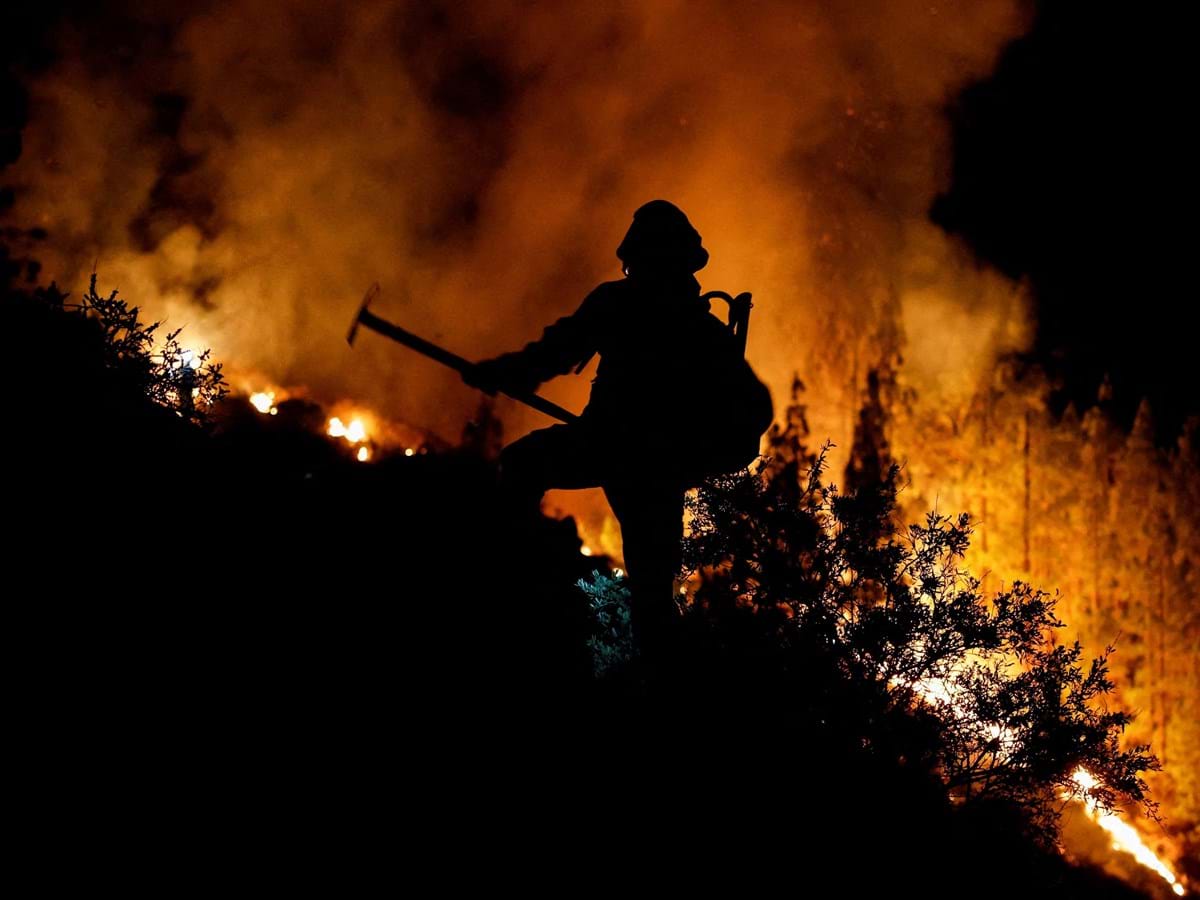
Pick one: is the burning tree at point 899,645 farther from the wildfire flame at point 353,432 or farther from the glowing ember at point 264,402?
the wildfire flame at point 353,432

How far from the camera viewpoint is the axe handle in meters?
4.98

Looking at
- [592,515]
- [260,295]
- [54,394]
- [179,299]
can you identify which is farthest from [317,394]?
[54,394]

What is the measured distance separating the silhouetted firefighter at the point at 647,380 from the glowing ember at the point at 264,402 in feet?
98.1

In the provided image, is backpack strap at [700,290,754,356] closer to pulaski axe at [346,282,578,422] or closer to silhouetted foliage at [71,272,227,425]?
pulaski axe at [346,282,578,422]

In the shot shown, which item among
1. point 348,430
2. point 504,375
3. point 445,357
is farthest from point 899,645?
point 348,430

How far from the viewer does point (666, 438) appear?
15.9 feet

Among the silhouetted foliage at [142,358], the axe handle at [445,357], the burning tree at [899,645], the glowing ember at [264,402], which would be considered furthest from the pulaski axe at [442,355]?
the glowing ember at [264,402]

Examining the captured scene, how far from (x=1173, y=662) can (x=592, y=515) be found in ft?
94.9

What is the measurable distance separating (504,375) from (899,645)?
5.61 metres

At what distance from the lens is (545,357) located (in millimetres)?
4926

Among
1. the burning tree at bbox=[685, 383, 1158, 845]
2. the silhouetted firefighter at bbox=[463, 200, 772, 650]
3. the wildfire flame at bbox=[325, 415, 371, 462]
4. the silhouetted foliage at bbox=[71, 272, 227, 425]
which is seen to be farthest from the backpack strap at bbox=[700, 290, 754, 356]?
the wildfire flame at bbox=[325, 415, 371, 462]

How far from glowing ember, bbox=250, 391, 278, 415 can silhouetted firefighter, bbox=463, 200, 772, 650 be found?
98.1 ft

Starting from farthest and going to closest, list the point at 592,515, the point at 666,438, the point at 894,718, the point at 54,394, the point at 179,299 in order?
the point at 592,515 < the point at 179,299 < the point at 54,394 < the point at 894,718 < the point at 666,438

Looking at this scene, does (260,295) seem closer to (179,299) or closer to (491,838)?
(179,299)
